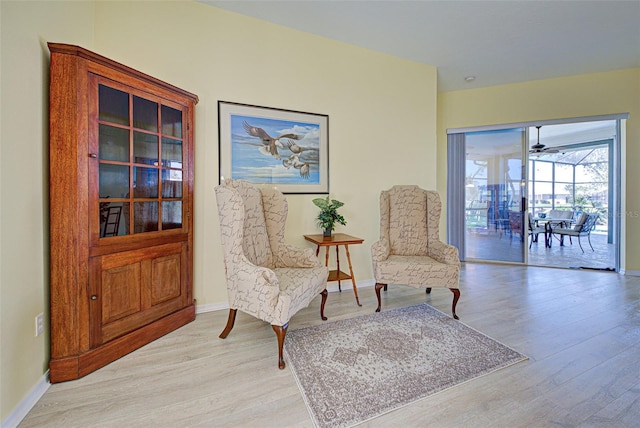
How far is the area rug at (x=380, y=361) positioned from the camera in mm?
1506

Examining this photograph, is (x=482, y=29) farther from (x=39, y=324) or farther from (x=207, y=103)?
(x=39, y=324)

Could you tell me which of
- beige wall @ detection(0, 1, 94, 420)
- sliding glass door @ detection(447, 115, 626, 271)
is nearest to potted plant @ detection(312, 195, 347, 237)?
beige wall @ detection(0, 1, 94, 420)

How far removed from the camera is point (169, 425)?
Answer: 1345 millimetres

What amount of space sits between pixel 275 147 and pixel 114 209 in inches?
61.5

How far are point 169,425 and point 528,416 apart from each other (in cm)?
175

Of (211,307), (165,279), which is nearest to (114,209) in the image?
(165,279)

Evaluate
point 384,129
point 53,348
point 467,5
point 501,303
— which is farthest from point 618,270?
point 53,348

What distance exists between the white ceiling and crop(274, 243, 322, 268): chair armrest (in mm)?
Answer: 2305

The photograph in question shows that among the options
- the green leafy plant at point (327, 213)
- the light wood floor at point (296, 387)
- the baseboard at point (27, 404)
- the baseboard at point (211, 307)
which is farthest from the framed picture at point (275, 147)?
the baseboard at point (27, 404)

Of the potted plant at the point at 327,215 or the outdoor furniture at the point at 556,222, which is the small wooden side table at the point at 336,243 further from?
the outdoor furniture at the point at 556,222

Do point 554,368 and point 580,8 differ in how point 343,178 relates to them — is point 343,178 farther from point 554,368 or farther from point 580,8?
point 580,8

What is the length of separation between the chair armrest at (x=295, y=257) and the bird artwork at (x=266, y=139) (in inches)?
40.1

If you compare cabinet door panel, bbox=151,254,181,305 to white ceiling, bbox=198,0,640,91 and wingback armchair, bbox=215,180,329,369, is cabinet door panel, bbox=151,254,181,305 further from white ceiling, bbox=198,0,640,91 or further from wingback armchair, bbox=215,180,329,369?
white ceiling, bbox=198,0,640,91

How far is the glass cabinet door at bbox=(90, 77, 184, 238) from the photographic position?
184 centimetres
